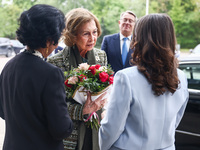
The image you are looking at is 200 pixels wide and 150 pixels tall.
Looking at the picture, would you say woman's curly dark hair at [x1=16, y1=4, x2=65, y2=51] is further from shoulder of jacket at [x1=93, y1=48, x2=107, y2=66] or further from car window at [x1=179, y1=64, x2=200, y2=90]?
car window at [x1=179, y1=64, x2=200, y2=90]

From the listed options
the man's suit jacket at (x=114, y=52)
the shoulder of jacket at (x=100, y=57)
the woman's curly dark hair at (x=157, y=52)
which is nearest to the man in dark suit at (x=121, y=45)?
the man's suit jacket at (x=114, y=52)

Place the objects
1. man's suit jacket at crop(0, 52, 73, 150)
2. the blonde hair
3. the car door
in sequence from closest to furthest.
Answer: man's suit jacket at crop(0, 52, 73, 150)
the blonde hair
the car door

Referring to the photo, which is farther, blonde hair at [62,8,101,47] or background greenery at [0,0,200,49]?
background greenery at [0,0,200,49]

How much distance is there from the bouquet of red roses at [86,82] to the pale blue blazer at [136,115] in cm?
42

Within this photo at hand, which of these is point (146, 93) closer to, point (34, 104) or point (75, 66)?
point (34, 104)

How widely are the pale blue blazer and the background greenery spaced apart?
117 feet

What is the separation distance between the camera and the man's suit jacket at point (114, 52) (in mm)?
4707

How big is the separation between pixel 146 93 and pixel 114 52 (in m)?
3.20

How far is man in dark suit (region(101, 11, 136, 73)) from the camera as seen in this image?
15.6 feet

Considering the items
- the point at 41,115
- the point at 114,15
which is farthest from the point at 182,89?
the point at 114,15

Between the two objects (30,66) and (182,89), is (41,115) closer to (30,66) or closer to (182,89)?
(30,66)

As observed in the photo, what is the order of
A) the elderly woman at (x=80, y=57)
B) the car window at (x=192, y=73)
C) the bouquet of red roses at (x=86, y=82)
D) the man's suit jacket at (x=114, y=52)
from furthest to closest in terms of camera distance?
1. the man's suit jacket at (x=114, y=52)
2. the car window at (x=192, y=73)
3. the elderly woman at (x=80, y=57)
4. the bouquet of red roses at (x=86, y=82)

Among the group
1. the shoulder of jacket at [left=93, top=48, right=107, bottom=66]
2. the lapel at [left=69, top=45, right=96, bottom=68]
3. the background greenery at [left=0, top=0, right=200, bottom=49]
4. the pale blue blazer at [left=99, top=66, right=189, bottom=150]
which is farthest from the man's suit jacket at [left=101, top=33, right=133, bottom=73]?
the background greenery at [left=0, top=0, right=200, bottom=49]

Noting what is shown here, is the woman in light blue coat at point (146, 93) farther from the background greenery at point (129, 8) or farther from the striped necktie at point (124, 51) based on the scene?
the background greenery at point (129, 8)
